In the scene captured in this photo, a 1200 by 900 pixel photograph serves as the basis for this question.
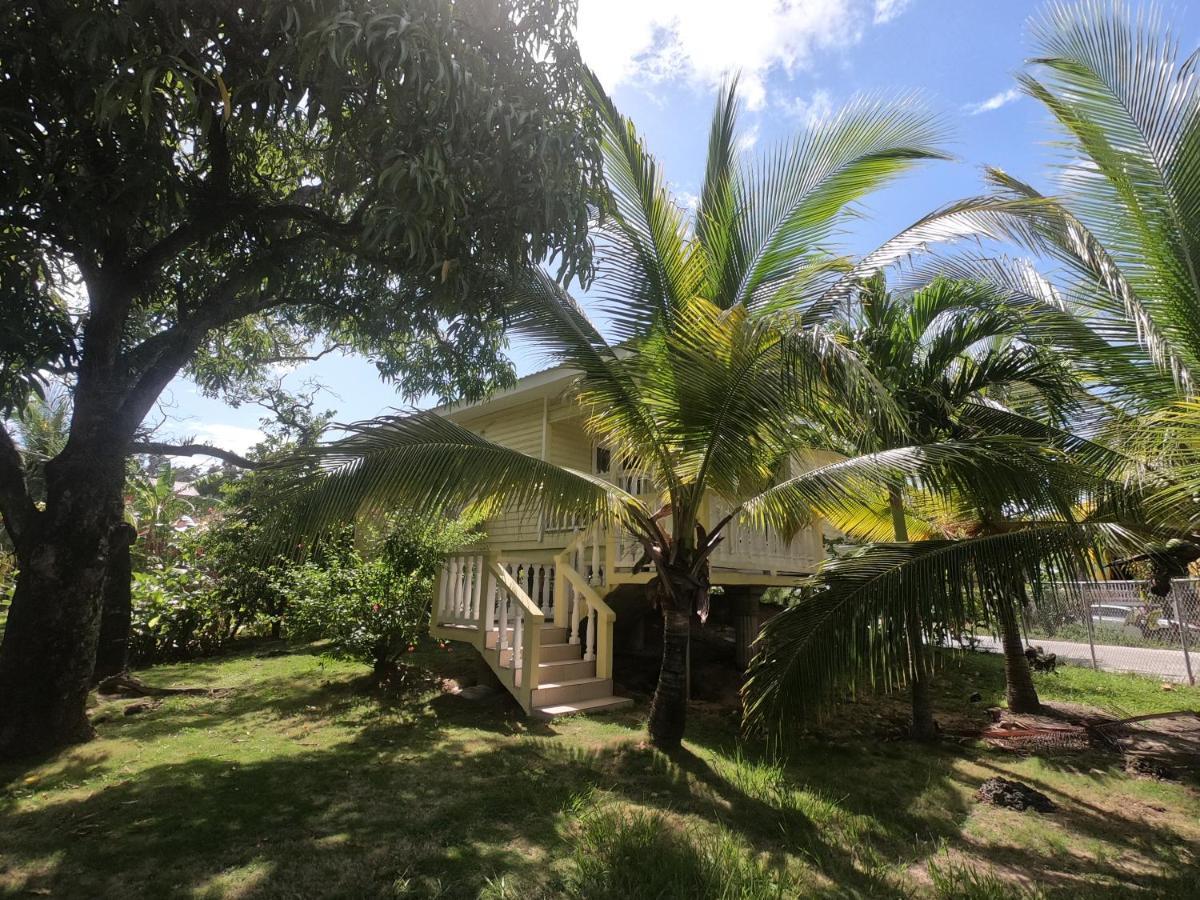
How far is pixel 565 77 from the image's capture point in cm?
605

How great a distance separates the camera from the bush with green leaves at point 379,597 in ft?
26.3

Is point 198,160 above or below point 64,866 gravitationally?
above

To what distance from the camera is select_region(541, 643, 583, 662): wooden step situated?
329 inches

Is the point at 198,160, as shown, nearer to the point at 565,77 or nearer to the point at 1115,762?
the point at 565,77

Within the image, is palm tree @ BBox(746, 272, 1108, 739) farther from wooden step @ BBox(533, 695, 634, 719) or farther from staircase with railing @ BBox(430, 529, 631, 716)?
staircase with railing @ BBox(430, 529, 631, 716)

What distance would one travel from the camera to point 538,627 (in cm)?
729

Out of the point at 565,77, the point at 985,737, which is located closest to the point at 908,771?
the point at 985,737

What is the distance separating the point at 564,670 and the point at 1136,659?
Answer: 11.9m

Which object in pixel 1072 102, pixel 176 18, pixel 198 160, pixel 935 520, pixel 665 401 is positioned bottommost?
pixel 935 520

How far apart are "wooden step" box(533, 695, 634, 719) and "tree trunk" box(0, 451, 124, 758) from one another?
425cm

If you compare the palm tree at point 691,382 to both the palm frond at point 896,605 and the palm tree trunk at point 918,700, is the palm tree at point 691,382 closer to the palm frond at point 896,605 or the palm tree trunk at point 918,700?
the palm frond at point 896,605

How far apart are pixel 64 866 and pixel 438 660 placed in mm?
6382

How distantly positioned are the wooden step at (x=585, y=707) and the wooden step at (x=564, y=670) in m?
0.39

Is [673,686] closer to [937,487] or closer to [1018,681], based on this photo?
[937,487]
